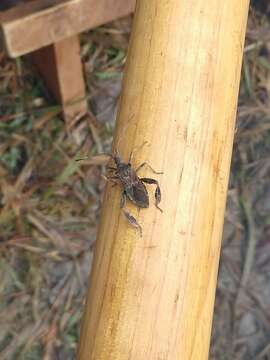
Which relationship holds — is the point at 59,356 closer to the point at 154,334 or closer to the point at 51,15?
the point at 51,15

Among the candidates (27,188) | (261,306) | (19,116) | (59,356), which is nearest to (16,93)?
(19,116)

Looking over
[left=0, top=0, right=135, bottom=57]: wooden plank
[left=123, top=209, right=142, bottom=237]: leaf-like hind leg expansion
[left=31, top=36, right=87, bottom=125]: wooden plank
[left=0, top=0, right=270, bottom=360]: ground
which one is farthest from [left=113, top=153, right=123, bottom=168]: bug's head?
[left=0, top=0, right=270, bottom=360]: ground

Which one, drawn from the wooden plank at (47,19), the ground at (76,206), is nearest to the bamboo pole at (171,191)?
the wooden plank at (47,19)

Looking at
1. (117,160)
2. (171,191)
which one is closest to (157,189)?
(171,191)

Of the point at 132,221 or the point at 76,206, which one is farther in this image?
the point at 76,206

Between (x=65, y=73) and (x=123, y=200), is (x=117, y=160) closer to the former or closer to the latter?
(x=123, y=200)

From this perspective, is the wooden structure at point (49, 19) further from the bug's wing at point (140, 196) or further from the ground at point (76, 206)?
the bug's wing at point (140, 196)
